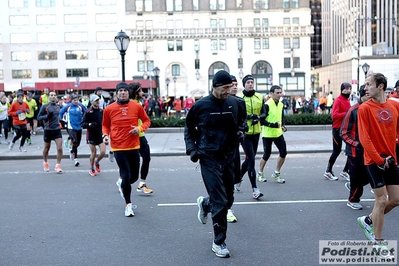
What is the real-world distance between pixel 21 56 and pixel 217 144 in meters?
71.5

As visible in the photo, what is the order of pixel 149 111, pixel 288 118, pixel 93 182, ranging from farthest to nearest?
pixel 149 111 < pixel 288 118 < pixel 93 182

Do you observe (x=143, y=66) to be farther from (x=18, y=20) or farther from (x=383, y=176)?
(x=383, y=176)

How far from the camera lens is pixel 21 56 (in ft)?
234

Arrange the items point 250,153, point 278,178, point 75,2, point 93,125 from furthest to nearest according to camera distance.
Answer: point 75,2
point 93,125
point 278,178
point 250,153

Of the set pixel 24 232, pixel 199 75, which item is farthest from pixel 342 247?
pixel 199 75

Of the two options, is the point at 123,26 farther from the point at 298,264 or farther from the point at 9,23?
the point at 298,264

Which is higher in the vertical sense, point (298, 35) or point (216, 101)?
point (298, 35)

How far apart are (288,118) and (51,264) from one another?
19069 millimetres

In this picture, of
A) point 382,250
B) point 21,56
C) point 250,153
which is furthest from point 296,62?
point 382,250

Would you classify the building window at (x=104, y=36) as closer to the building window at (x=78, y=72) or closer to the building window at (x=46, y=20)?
the building window at (x=78, y=72)

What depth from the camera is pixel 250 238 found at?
607cm

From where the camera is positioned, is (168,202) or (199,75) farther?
(199,75)

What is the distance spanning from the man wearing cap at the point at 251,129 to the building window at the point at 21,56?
6807 cm

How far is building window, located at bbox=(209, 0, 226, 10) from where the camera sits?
70.9 metres
